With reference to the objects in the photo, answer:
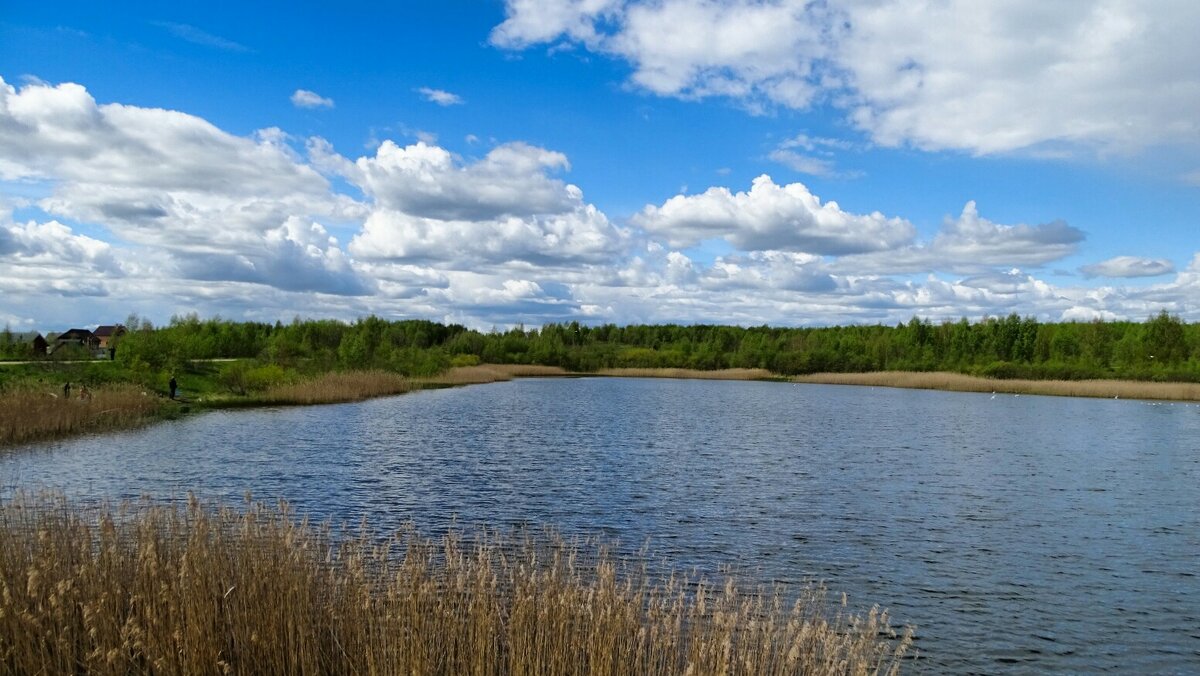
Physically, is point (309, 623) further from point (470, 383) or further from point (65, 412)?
point (470, 383)

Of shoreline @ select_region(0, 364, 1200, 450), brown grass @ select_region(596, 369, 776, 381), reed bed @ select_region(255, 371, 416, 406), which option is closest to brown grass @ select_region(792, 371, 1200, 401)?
shoreline @ select_region(0, 364, 1200, 450)

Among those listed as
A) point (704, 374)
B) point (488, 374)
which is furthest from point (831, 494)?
point (704, 374)

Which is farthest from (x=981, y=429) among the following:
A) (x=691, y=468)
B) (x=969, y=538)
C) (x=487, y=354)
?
(x=487, y=354)

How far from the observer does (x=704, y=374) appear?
105 m

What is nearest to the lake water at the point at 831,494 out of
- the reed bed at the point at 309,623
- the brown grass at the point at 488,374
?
the reed bed at the point at 309,623

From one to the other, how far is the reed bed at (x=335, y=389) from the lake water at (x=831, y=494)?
5.72 metres

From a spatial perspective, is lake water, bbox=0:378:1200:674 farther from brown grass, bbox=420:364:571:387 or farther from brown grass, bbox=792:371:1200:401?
brown grass, bbox=420:364:571:387

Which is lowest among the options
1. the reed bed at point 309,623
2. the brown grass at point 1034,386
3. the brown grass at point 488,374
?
the brown grass at point 488,374

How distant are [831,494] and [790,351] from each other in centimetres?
9985

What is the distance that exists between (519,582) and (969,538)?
12524mm

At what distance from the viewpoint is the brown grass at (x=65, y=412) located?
27031 millimetres

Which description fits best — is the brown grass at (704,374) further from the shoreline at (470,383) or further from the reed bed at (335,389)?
the reed bed at (335,389)

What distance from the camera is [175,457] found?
2486cm

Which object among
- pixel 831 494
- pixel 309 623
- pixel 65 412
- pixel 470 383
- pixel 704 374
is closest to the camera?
pixel 309 623
